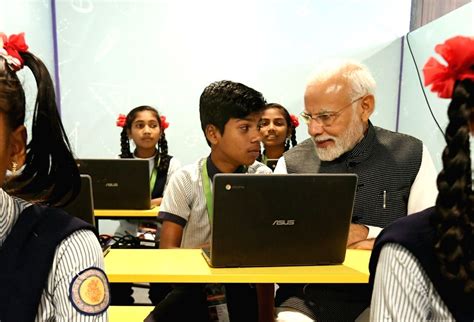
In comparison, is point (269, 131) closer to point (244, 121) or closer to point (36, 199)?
point (244, 121)

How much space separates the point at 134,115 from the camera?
375cm

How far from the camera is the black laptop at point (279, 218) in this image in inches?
47.1

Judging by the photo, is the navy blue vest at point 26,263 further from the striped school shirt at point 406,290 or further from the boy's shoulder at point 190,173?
the boy's shoulder at point 190,173

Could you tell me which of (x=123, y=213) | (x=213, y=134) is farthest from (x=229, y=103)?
(x=123, y=213)

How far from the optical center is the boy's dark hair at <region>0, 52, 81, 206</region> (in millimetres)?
843

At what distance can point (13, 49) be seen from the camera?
0.90m

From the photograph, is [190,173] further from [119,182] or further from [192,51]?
[192,51]

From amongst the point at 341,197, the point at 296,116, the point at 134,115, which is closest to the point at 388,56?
the point at 296,116

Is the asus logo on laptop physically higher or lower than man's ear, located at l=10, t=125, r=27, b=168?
lower

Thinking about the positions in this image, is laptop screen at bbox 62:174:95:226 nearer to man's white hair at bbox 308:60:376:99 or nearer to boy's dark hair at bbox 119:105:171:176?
man's white hair at bbox 308:60:376:99

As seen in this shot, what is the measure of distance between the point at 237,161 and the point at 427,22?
3.40 meters

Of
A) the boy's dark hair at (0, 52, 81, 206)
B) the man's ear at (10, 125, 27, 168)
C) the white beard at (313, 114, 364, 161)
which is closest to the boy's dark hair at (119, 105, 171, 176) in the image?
the white beard at (313, 114, 364, 161)

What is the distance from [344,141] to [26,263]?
4.33 feet

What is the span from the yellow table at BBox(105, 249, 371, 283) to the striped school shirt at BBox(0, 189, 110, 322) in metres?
0.36
